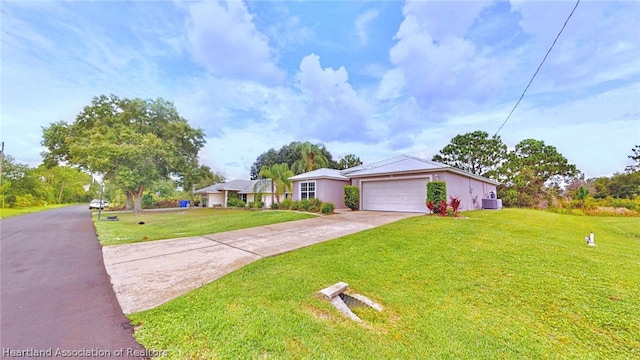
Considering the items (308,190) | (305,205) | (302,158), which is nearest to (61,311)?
(305,205)

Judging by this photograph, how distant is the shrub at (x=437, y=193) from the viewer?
11.8 m

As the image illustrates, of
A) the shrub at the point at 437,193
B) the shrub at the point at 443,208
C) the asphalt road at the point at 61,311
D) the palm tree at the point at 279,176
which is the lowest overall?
the asphalt road at the point at 61,311

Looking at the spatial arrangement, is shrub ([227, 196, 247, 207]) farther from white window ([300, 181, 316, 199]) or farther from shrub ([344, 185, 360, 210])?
shrub ([344, 185, 360, 210])

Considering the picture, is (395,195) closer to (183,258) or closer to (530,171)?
(183,258)

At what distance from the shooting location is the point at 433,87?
42.7 ft

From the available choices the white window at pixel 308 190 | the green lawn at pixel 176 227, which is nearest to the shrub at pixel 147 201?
the green lawn at pixel 176 227

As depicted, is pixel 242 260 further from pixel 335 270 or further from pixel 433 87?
pixel 433 87

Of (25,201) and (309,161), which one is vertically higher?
(309,161)

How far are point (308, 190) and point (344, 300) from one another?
1395 centimetres

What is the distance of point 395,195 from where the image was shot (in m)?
14.4

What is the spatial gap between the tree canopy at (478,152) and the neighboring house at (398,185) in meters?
10.3

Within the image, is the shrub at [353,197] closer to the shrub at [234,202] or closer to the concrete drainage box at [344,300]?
the concrete drainage box at [344,300]

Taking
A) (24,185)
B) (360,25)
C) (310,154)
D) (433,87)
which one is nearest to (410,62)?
(433,87)

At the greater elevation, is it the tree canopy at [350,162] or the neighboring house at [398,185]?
the tree canopy at [350,162]
